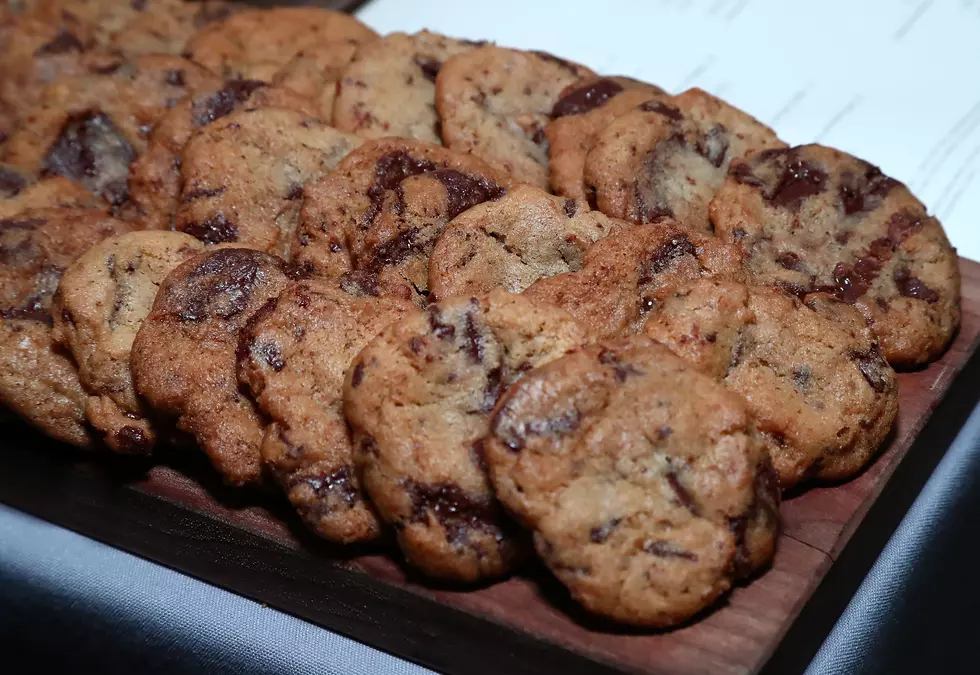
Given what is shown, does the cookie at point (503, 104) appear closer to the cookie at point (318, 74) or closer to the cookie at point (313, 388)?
the cookie at point (318, 74)

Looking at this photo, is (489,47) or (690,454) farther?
(489,47)

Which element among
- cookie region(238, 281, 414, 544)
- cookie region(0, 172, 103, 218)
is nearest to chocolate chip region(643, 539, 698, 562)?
cookie region(238, 281, 414, 544)

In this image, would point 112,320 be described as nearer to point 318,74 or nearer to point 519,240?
point 519,240

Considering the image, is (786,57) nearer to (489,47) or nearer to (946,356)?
(489,47)

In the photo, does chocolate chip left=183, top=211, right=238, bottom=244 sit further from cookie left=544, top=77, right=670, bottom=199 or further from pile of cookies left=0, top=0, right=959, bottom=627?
cookie left=544, top=77, right=670, bottom=199

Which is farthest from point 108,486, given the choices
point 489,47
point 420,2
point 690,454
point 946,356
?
point 420,2

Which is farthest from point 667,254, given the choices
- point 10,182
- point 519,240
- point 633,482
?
point 10,182
